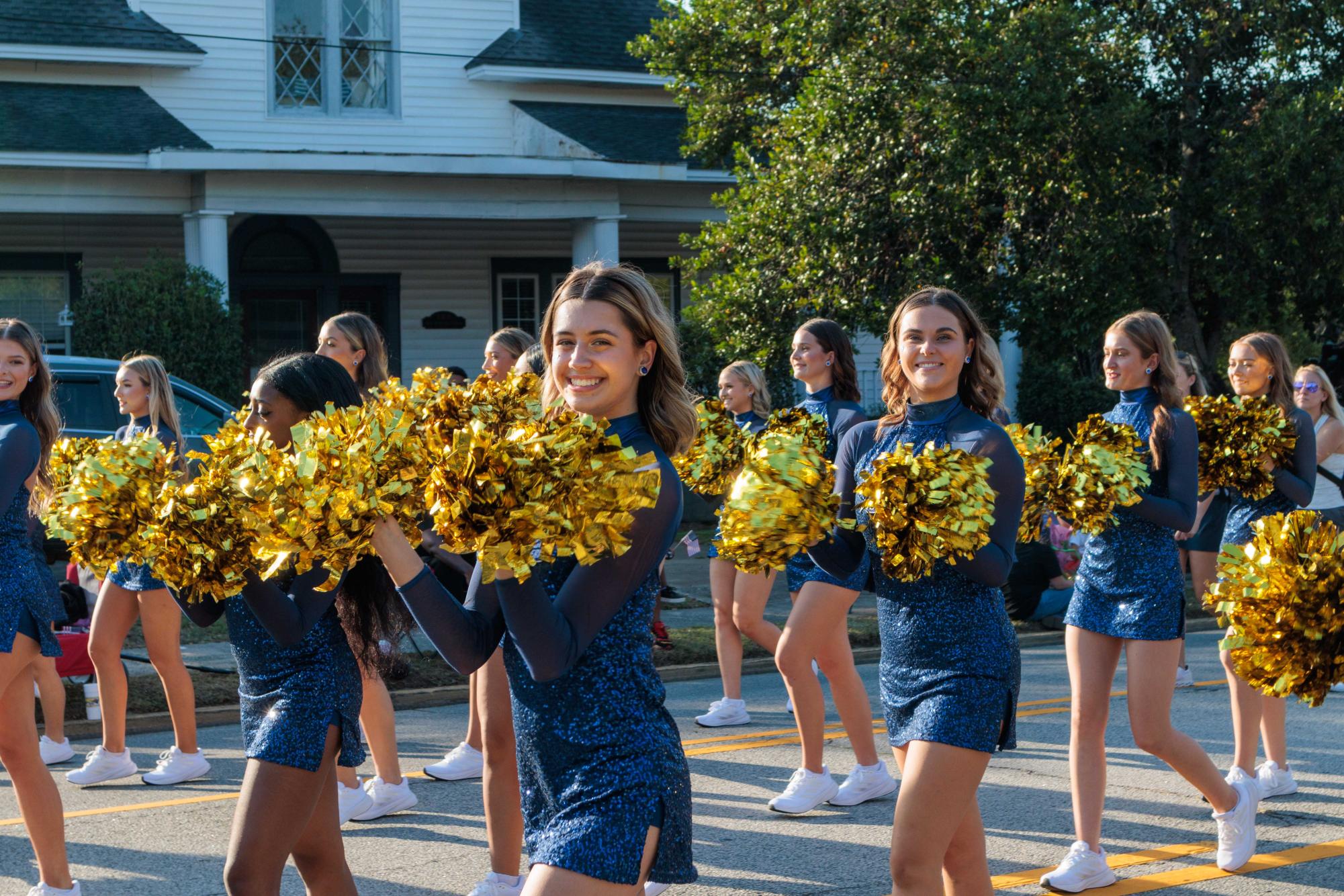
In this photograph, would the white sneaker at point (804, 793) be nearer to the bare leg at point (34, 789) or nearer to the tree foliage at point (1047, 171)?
the bare leg at point (34, 789)

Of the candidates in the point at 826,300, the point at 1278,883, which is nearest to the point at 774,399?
the point at 826,300

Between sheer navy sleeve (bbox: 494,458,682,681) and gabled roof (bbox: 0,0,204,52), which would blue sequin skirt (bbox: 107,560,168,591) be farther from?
gabled roof (bbox: 0,0,204,52)

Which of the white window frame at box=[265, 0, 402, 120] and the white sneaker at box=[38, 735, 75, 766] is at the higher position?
the white window frame at box=[265, 0, 402, 120]

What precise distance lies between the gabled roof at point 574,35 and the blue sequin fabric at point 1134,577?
643 inches

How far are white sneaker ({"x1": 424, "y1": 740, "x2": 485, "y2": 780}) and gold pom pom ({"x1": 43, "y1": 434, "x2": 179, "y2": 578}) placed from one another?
342 cm

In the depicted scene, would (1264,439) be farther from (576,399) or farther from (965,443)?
(576,399)

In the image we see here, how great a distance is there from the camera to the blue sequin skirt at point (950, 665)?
3.88m

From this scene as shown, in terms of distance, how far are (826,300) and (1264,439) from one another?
31.0 ft

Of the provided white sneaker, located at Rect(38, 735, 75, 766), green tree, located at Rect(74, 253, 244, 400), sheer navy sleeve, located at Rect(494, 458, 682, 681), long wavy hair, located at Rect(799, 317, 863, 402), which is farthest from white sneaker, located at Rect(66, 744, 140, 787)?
green tree, located at Rect(74, 253, 244, 400)

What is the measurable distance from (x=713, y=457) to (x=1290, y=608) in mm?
2749

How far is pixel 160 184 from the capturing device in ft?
58.3

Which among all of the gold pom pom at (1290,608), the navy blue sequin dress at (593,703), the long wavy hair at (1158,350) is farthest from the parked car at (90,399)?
the gold pom pom at (1290,608)

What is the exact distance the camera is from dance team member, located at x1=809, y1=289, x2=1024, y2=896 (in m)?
3.77

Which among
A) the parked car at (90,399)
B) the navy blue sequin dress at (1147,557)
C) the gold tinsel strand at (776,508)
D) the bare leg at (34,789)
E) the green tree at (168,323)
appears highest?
the green tree at (168,323)
